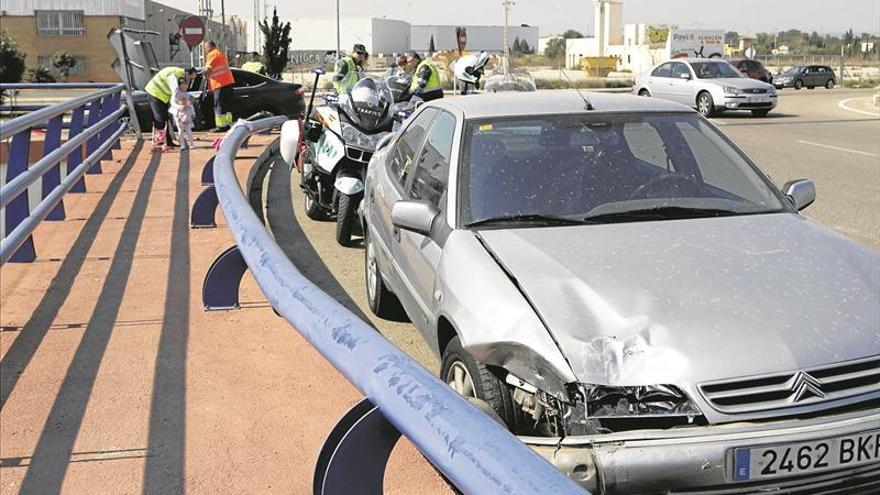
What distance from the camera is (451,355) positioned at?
392 centimetres

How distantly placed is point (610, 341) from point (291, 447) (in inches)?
63.0

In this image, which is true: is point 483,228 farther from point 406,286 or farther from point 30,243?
point 30,243

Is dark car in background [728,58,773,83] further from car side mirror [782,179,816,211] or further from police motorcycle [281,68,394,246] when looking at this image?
car side mirror [782,179,816,211]

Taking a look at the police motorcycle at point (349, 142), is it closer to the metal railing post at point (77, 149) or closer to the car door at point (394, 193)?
the car door at point (394, 193)

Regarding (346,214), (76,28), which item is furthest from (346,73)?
(76,28)

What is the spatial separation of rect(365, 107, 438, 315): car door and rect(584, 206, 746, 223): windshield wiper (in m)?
1.07

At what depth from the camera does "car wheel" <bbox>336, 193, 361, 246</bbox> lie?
850 cm

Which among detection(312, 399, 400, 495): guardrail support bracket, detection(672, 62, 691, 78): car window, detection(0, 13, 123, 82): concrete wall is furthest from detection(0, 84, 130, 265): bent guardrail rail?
detection(0, 13, 123, 82): concrete wall

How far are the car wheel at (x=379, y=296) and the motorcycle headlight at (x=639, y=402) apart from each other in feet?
9.71

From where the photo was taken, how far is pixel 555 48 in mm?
141125

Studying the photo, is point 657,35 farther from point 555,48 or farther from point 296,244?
point 296,244

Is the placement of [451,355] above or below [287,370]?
above

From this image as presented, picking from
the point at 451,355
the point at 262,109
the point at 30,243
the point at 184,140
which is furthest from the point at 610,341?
the point at 262,109

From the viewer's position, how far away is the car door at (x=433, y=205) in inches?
176
